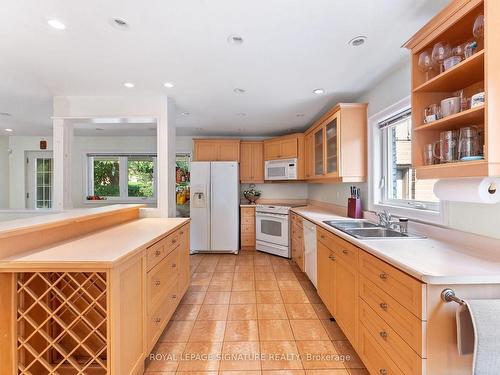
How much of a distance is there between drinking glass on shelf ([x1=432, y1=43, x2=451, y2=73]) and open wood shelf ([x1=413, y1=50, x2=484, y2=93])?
3.8 inches

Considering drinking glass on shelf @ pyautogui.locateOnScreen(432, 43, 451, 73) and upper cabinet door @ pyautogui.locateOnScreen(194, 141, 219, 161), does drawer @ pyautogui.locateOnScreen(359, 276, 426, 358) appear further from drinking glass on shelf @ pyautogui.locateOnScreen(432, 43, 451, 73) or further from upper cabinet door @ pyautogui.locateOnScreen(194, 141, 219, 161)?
upper cabinet door @ pyautogui.locateOnScreen(194, 141, 219, 161)

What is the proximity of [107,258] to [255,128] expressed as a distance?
3.65m

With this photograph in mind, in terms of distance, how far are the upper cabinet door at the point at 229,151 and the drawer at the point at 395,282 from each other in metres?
3.46

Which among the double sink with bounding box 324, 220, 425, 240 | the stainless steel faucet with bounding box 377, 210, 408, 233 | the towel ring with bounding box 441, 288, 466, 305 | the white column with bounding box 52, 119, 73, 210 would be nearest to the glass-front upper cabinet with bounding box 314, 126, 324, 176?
the double sink with bounding box 324, 220, 425, 240

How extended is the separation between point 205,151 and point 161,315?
3.27m

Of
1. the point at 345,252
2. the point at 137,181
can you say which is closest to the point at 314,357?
the point at 345,252

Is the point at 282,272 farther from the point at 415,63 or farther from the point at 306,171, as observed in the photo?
the point at 415,63

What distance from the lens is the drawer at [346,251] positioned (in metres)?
1.73

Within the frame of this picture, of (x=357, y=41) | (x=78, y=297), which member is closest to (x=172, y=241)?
(x=78, y=297)

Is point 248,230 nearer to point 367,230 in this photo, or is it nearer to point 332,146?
point 332,146

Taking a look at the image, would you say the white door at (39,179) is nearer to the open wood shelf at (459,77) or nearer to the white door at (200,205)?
the white door at (200,205)

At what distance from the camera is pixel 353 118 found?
2.83 m

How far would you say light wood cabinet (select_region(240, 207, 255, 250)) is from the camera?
4.70 meters

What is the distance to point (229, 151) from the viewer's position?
478cm
